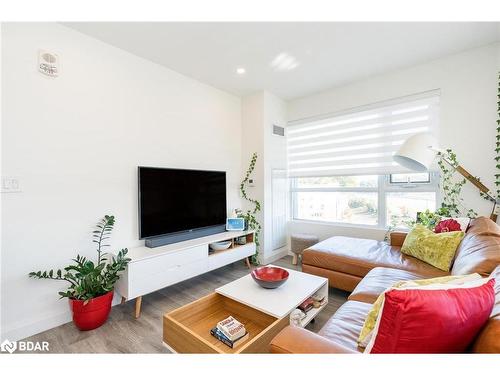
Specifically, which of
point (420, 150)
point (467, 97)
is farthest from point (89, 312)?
point (467, 97)

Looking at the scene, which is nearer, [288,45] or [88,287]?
[88,287]

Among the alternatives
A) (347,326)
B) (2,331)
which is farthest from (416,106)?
(2,331)

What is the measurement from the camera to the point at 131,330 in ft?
6.21

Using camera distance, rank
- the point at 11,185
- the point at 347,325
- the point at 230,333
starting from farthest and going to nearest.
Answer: the point at 11,185 → the point at 230,333 → the point at 347,325

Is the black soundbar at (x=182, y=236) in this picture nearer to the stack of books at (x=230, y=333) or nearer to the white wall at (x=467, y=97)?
the stack of books at (x=230, y=333)

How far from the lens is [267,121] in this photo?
3.56 m

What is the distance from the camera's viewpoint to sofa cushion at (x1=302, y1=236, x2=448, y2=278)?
207cm

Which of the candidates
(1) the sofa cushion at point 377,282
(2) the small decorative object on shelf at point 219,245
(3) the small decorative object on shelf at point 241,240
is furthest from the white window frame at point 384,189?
(2) the small decorative object on shelf at point 219,245

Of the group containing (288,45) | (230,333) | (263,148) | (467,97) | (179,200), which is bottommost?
(230,333)

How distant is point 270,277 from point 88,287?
148 cm

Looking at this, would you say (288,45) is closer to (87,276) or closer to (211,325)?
(211,325)

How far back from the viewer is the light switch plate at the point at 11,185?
173cm

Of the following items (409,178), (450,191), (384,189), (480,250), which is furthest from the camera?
(384,189)
